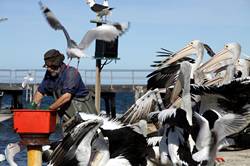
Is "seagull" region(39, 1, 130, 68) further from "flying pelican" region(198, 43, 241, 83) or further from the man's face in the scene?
"flying pelican" region(198, 43, 241, 83)

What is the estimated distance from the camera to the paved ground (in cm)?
937

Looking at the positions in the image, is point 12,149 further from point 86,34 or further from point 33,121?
point 86,34

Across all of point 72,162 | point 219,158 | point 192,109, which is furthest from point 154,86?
point 72,162

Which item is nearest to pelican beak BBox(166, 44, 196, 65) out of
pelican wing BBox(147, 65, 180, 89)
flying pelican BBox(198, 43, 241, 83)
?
flying pelican BBox(198, 43, 241, 83)

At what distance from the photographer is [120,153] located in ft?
25.7

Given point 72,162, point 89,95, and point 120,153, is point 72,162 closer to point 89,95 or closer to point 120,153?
point 120,153

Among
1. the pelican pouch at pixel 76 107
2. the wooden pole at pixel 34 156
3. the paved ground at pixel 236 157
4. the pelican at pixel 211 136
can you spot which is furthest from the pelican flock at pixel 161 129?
the paved ground at pixel 236 157

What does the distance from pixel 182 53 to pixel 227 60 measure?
3.19ft

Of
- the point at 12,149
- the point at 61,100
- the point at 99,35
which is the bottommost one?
the point at 12,149

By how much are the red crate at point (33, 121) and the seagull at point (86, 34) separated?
6.90ft

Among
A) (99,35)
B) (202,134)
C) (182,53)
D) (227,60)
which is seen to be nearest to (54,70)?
(99,35)

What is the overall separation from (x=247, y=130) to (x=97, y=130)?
4875 millimetres

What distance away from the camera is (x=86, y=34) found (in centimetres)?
937

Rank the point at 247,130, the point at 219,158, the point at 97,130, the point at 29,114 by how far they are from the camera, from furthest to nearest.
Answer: the point at 247,130 → the point at 219,158 → the point at 97,130 → the point at 29,114
